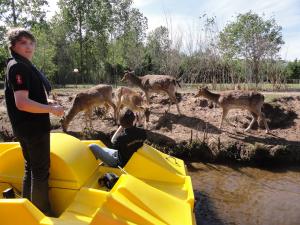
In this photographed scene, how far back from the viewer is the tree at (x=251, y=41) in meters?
24.1

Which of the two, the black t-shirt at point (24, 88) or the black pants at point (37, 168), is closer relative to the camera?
the black t-shirt at point (24, 88)

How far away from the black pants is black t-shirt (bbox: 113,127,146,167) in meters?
1.59

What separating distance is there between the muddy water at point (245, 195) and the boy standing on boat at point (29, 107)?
3416mm

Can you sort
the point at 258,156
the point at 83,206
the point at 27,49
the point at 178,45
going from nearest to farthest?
the point at 27,49 → the point at 83,206 → the point at 258,156 → the point at 178,45

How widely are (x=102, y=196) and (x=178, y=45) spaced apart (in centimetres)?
1703

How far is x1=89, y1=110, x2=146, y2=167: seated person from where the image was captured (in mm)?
6266

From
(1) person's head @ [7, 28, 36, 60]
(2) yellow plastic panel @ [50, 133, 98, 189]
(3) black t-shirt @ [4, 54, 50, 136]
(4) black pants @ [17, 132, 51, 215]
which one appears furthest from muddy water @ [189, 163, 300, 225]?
(1) person's head @ [7, 28, 36, 60]

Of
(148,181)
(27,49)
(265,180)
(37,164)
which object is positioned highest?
(27,49)

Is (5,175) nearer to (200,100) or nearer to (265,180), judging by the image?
(265,180)

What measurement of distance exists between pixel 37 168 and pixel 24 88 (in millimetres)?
975

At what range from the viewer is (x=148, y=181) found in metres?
6.39

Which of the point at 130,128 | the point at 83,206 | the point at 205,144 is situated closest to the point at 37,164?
the point at 83,206

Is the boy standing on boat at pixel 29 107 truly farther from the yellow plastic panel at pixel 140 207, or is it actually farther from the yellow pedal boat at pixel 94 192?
the yellow plastic panel at pixel 140 207

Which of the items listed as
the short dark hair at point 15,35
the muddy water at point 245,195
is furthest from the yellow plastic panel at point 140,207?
the muddy water at point 245,195
